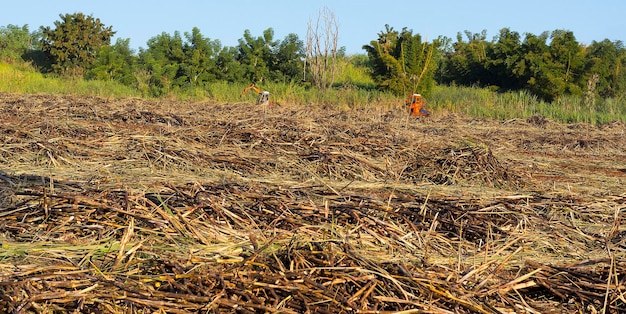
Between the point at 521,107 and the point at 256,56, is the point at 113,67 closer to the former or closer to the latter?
the point at 256,56

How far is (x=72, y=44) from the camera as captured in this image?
987 inches

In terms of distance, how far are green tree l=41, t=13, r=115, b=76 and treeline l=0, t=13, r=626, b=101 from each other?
0.04 meters

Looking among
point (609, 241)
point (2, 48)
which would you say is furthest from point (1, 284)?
point (2, 48)

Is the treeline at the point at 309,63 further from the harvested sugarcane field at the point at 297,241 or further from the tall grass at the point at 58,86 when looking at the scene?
the harvested sugarcane field at the point at 297,241

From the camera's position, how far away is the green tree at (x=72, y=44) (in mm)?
24641

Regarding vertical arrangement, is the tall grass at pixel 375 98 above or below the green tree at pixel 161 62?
below

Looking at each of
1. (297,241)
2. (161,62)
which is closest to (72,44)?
(161,62)

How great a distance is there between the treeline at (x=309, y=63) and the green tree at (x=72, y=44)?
0.04 m

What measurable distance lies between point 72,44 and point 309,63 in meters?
9.15

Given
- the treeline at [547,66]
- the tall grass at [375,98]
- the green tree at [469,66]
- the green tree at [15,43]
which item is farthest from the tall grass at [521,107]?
the green tree at [15,43]

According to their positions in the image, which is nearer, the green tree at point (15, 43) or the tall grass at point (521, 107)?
the tall grass at point (521, 107)

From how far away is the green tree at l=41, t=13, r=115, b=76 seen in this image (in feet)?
80.8

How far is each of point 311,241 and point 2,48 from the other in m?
31.2

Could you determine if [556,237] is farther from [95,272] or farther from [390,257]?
[95,272]
